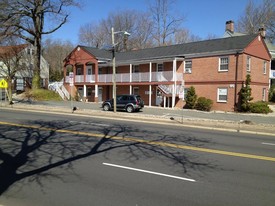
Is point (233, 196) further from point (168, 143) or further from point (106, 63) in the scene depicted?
point (106, 63)

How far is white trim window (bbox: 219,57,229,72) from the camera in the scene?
1185 inches

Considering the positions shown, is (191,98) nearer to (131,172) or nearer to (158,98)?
(158,98)

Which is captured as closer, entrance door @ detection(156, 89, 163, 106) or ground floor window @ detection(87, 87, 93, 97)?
entrance door @ detection(156, 89, 163, 106)

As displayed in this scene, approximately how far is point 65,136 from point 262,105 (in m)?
21.5

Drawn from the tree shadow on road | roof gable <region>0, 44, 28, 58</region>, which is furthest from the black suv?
roof gable <region>0, 44, 28, 58</region>

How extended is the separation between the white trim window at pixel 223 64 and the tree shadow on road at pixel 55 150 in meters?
19.5

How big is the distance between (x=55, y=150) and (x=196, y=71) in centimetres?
2538

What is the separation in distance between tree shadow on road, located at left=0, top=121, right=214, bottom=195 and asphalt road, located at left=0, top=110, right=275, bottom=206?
23mm

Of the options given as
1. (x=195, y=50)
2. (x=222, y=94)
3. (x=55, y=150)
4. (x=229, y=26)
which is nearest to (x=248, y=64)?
(x=222, y=94)

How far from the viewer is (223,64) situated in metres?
30.3

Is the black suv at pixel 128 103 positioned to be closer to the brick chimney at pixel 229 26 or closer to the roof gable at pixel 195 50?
the roof gable at pixel 195 50

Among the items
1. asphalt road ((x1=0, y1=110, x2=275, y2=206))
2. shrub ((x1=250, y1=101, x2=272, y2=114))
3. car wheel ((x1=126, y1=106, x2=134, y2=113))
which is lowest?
asphalt road ((x1=0, y1=110, x2=275, y2=206))

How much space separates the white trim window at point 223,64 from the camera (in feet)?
98.7

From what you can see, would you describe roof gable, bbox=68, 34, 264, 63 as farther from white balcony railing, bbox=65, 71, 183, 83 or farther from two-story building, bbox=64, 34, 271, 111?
white balcony railing, bbox=65, 71, 183, 83
